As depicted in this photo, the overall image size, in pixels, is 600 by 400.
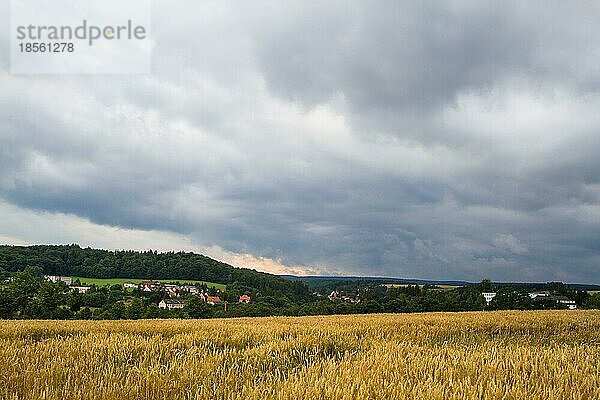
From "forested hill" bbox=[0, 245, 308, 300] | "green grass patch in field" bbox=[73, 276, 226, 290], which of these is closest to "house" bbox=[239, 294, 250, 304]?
"forested hill" bbox=[0, 245, 308, 300]

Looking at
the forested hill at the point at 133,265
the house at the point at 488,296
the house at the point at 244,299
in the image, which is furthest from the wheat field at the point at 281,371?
the forested hill at the point at 133,265

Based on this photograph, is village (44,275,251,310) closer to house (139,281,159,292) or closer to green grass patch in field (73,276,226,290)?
house (139,281,159,292)

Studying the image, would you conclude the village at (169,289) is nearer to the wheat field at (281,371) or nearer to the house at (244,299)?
the house at (244,299)

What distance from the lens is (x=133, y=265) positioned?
116375 millimetres

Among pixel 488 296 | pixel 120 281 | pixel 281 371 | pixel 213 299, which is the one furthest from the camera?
pixel 120 281

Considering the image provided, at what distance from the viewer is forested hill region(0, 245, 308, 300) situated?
340 ft

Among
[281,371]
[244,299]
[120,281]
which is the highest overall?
[281,371]

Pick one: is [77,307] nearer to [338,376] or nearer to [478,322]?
[478,322]

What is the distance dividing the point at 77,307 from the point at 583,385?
6640cm

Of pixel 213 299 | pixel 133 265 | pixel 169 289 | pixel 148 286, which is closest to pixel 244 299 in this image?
pixel 213 299

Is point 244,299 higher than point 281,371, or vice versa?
point 281,371

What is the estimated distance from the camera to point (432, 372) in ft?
22.3

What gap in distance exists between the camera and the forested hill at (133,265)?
10375 cm

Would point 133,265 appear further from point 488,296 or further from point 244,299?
point 488,296
